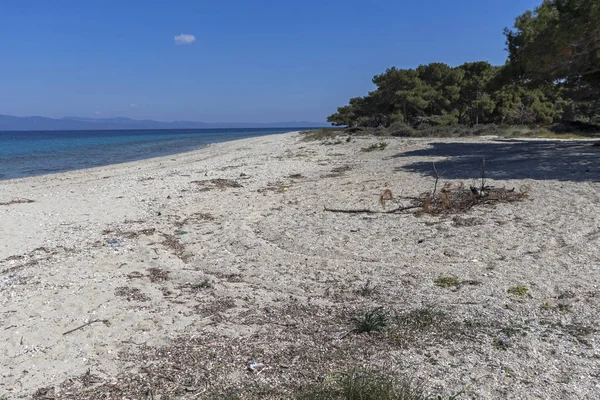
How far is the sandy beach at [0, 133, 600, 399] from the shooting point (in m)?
2.85

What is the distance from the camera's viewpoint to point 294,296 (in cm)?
422

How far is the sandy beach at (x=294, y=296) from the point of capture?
2.85 metres

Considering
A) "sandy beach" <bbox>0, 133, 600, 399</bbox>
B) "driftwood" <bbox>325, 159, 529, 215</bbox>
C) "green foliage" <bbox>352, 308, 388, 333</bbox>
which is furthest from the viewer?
"driftwood" <bbox>325, 159, 529, 215</bbox>

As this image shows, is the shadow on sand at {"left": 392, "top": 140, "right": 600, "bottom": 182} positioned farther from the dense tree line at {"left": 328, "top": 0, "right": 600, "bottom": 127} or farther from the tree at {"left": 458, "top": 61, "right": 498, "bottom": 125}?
the tree at {"left": 458, "top": 61, "right": 498, "bottom": 125}

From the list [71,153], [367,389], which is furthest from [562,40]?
[71,153]

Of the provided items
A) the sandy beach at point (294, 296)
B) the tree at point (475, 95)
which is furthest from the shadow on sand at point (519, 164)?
the tree at point (475, 95)

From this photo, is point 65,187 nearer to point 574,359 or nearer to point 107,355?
point 107,355

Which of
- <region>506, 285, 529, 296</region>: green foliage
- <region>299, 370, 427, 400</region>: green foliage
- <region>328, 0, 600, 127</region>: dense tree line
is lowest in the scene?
<region>506, 285, 529, 296</region>: green foliage

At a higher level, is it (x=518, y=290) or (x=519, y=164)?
(x=519, y=164)

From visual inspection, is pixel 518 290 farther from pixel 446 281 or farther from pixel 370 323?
pixel 370 323

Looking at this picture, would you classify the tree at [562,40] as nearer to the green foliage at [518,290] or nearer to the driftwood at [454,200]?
the driftwood at [454,200]

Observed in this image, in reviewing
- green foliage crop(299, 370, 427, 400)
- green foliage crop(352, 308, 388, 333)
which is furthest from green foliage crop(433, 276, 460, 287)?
green foliage crop(299, 370, 427, 400)

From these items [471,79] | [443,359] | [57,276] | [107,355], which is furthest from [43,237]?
[471,79]

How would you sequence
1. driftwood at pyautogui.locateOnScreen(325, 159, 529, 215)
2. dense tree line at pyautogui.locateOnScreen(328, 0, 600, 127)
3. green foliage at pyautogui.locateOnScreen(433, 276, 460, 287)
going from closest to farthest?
green foliage at pyautogui.locateOnScreen(433, 276, 460, 287)
driftwood at pyautogui.locateOnScreen(325, 159, 529, 215)
dense tree line at pyautogui.locateOnScreen(328, 0, 600, 127)
